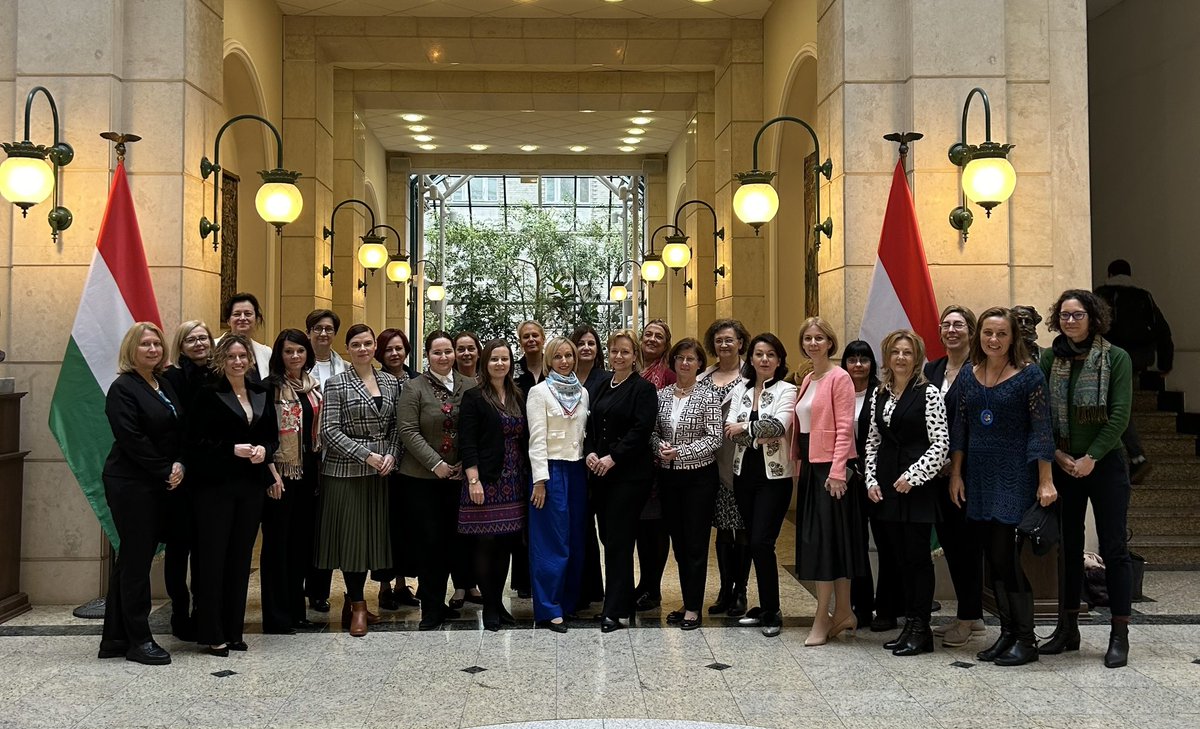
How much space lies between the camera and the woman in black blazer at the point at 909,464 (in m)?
5.09

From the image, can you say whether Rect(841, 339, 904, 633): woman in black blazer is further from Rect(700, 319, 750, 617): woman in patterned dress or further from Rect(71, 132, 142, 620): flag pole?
Rect(71, 132, 142, 620): flag pole

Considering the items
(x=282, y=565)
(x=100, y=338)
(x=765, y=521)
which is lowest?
(x=282, y=565)

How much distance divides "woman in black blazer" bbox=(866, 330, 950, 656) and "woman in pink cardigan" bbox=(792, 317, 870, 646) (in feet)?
0.47

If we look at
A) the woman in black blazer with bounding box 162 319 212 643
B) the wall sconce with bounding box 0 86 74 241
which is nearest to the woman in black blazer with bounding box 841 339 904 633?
the woman in black blazer with bounding box 162 319 212 643

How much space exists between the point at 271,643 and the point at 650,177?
14261 mm

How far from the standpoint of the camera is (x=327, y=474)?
5.64 m

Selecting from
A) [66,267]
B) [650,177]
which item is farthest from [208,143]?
[650,177]

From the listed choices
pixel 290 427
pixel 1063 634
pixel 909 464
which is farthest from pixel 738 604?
pixel 290 427

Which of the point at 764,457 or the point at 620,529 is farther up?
the point at 764,457

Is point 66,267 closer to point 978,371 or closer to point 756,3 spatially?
point 978,371

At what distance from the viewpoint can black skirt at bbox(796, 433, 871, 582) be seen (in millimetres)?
5305

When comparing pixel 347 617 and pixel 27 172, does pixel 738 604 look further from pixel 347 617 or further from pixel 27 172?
pixel 27 172

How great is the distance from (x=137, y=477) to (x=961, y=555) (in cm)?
406

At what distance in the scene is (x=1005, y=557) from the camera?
5023 mm
